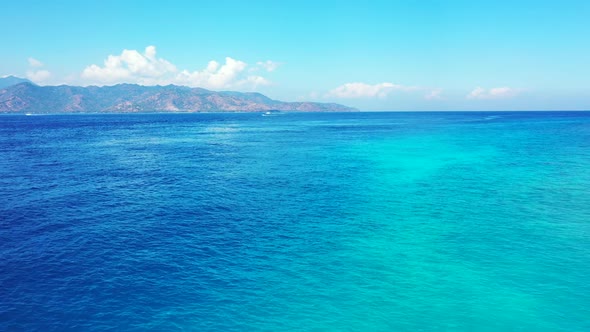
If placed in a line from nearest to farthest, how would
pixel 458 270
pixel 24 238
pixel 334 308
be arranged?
pixel 334 308 → pixel 458 270 → pixel 24 238

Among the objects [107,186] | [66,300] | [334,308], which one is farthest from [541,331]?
[107,186]

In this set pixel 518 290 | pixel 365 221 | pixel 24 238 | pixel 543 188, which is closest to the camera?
pixel 518 290

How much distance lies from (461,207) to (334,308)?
29.4m

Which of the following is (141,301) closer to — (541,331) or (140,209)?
(140,209)

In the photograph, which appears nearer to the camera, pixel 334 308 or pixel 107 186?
pixel 334 308

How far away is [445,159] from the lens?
8719 cm

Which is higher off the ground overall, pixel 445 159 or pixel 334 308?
pixel 445 159

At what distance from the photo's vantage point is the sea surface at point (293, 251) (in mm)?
24641

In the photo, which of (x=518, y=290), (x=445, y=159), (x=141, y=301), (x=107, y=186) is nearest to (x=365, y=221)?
(x=518, y=290)

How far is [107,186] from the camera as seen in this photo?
2274 inches

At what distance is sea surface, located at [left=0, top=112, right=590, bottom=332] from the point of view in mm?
24641

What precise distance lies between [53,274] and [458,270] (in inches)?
1282

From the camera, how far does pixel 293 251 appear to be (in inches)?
1341

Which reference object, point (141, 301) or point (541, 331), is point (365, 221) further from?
point (141, 301)
